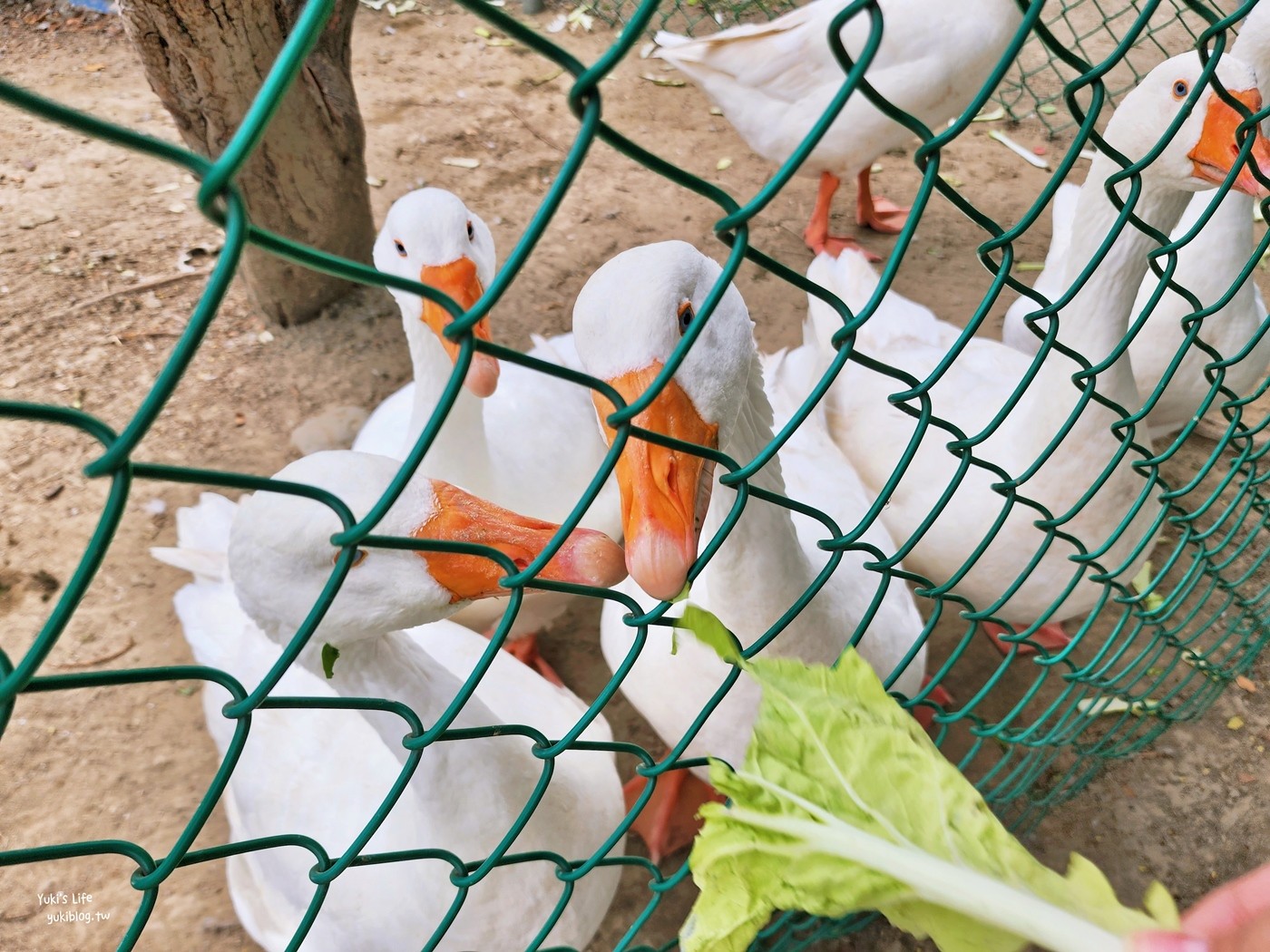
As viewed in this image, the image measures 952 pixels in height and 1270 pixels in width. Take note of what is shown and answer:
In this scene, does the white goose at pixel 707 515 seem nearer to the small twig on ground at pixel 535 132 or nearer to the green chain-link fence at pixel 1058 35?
the small twig on ground at pixel 535 132

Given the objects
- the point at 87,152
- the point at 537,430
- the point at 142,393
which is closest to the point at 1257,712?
the point at 537,430

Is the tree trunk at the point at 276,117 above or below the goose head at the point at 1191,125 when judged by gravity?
below

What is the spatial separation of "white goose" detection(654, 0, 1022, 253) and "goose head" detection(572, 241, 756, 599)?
93.6 inches

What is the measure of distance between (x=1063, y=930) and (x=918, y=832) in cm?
16

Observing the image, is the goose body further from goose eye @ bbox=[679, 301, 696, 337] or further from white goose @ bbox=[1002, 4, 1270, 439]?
white goose @ bbox=[1002, 4, 1270, 439]

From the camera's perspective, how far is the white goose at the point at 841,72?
11.7ft

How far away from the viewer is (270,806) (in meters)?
2.02

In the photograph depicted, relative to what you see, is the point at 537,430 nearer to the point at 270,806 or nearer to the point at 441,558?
the point at 270,806

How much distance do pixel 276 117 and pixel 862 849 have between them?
3264mm

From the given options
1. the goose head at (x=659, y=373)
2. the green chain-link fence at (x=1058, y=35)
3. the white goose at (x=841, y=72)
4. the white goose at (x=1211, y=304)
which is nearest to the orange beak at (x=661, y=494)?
the goose head at (x=659, y=373)

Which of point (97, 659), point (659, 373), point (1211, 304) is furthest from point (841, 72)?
point (97, 659)

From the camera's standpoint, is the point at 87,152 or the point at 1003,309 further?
the point at 87,152

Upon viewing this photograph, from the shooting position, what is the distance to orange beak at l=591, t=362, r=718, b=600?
115 centimetres

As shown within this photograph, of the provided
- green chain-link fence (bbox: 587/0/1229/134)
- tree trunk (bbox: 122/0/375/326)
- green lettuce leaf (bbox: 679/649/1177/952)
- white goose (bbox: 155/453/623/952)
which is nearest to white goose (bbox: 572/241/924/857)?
white goose (bbox: 155/453/623/952)
